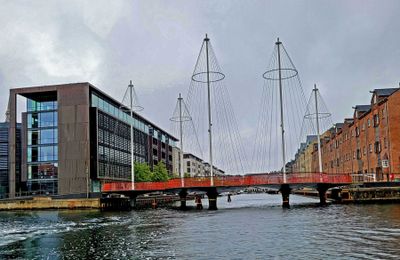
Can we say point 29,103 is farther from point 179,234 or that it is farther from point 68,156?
point 179,234

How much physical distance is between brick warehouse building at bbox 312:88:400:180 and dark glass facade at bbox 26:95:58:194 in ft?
201

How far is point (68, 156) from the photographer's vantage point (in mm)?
95750

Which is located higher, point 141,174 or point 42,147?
point 42,147

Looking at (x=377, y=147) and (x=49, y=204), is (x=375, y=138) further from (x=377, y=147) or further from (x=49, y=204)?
(x=49, y=204)

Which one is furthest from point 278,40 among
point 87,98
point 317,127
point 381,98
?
point 87,98

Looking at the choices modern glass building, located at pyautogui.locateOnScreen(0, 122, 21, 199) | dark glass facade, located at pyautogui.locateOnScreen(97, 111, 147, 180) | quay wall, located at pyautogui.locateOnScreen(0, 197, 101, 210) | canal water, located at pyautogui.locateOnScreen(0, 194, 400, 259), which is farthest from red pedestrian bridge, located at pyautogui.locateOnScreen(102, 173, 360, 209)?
modern glass building, located at pyautogui.locateOnScreen(0, 122, 21, 199)

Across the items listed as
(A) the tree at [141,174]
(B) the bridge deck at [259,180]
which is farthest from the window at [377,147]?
(A) the tree at [141,174]

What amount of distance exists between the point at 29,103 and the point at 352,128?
226 ft

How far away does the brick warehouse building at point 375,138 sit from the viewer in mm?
73188

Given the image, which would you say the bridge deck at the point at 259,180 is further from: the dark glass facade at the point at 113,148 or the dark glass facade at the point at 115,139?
the dark glass facade at the point at 113,148

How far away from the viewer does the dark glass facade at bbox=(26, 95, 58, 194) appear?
96375 millimetres

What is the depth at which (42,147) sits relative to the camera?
321ft

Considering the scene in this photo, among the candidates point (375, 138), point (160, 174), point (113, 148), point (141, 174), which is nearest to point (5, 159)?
point (113, 148)

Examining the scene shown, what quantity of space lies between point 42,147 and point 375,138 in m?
65.8
